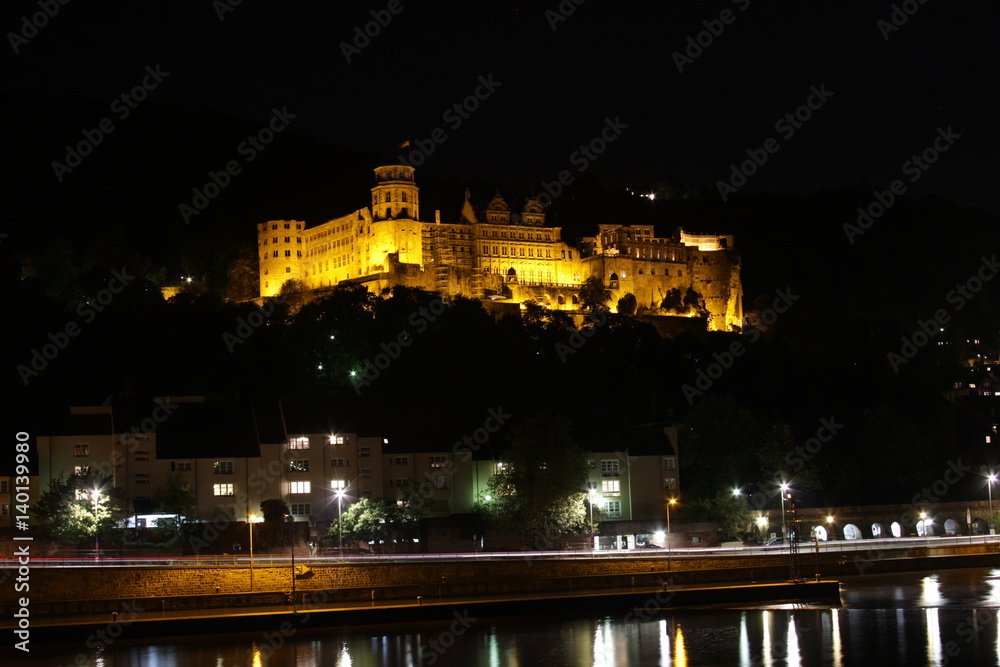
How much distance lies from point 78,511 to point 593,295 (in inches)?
2621

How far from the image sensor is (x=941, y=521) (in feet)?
244

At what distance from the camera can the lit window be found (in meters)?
60.0

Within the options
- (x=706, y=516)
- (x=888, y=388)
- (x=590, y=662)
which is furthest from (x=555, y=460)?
(x=888, y=388)

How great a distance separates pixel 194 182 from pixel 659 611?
347ft

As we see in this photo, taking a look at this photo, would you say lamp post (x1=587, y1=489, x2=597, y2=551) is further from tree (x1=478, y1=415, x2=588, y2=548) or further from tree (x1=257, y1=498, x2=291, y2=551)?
tree (x1=257, y1=498, x2=291, y2=551)

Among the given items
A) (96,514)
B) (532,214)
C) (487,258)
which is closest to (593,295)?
(487,258)

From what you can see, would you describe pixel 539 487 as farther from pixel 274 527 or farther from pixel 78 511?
pixel 78 511

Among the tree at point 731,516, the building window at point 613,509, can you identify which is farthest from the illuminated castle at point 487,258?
the tree at point 731,516

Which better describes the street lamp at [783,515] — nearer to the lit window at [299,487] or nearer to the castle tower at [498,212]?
the lit window at [299,487]

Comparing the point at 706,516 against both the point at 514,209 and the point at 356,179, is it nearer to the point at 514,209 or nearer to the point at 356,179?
the point at 514,209

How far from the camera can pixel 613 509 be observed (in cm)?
6456

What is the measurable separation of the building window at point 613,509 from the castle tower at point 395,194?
51942 mm

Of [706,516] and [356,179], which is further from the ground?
[356,179]

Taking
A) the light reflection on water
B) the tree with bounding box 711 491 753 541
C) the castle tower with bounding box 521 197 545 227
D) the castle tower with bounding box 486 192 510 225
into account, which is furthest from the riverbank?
the castle tower with bounding box 521 197 545 227
